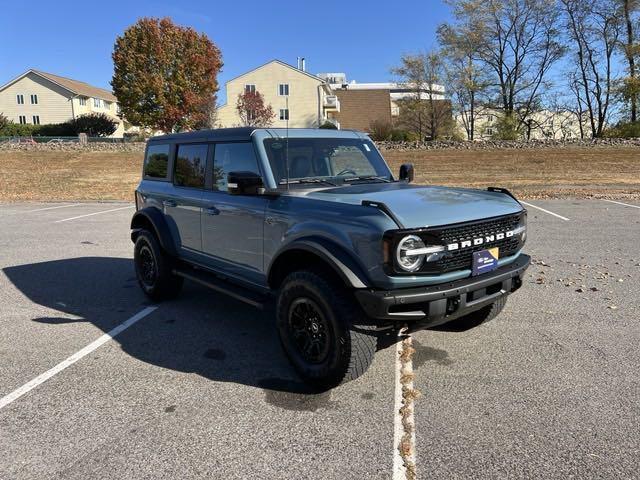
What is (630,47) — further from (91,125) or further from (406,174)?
(91,125)

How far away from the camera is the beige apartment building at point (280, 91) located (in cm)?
5154

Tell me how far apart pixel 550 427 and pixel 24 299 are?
5.61 metres

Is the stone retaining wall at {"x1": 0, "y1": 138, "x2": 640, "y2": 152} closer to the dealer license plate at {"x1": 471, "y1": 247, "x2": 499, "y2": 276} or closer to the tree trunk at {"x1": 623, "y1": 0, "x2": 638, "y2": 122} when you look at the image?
the tree trunk at {"x1": 623, "y1": 0, "x2": 638, "y2": 122}

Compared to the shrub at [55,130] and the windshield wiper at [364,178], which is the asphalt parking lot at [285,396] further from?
the shrub at [55,130]

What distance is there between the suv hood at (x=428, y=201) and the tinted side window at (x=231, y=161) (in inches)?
26.9

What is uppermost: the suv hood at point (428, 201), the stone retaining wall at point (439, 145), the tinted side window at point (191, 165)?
the stone retaining wall at point (439, 145)

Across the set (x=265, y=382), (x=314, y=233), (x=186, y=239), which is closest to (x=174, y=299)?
(x=186, y=239)

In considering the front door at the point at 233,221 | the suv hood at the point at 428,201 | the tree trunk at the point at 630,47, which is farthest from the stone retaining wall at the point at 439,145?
the suv hood at the point at 428,201

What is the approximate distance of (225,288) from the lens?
431 centimetres

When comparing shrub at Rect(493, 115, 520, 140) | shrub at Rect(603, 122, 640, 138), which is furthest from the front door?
shrub at Rect(493, 115, 520, 140)

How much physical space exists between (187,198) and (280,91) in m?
49.1

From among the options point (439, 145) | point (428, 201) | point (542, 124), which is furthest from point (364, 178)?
point (542, 124)

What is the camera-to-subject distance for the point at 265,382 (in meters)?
3.54

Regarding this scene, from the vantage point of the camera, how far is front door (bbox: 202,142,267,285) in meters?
3.97
